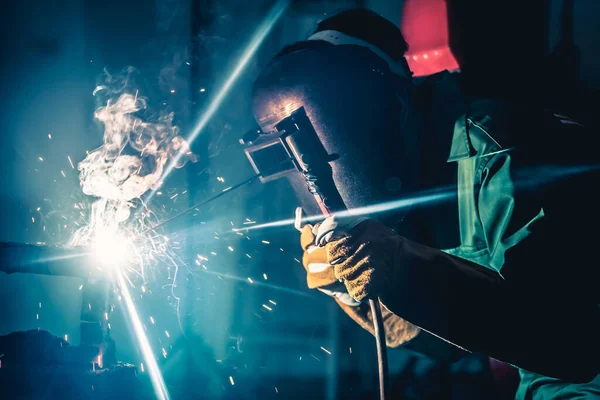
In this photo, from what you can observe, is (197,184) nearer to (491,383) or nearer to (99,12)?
(99,12)

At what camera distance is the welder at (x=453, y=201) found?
1.15 metres

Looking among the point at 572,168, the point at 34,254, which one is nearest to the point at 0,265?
the point at 34,254

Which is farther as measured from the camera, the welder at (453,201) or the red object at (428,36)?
the red object at (428,36)

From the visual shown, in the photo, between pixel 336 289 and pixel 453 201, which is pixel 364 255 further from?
pixel 336 289

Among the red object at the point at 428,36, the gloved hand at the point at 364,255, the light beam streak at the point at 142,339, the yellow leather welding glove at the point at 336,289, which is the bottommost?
the light beam streak at the point at 142,339

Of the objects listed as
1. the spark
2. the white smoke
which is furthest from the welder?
the spark

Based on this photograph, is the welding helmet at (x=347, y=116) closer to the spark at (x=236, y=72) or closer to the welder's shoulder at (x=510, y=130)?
the welder's shoulder at (x=510, y=130)

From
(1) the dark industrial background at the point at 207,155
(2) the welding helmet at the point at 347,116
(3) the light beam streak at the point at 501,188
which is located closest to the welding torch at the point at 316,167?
(2) the welding helmet at the point at 347,116

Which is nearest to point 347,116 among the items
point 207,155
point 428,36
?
point 428,36

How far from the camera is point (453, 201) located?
1727 mm

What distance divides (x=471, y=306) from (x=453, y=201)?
68 cm

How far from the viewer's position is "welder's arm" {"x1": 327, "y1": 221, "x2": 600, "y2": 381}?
1.15 m

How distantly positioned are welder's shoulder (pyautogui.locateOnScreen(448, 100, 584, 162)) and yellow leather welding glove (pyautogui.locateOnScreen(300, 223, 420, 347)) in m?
0.96

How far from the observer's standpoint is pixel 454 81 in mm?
1738
